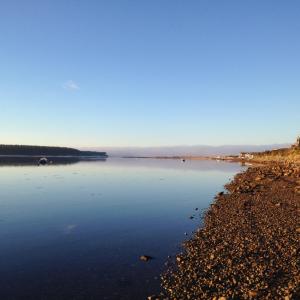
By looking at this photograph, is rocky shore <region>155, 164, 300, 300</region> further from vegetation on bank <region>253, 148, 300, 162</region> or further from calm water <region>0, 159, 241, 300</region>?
vegetation on bank <region>253, 148, 300, 162</region>

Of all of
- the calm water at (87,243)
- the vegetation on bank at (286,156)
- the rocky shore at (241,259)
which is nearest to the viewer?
the rocky shore at (241,259)

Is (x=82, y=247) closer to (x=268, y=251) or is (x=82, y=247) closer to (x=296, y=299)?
(x=268, y=251)

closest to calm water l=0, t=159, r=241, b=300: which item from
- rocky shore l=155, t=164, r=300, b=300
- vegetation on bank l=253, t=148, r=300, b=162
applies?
rocky shore l=155, t=164, r=300, b=300

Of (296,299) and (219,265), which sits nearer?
(296,299)

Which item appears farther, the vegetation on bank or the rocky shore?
the vegetation on bank

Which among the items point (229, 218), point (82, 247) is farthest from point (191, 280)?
point (229, 218)

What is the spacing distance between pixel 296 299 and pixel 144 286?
6404 mm

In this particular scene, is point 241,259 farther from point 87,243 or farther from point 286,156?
point 286,156

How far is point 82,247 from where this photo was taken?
21.6 meters

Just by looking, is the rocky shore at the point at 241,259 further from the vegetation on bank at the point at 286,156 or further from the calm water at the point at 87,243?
the vegetation on bank at the point at 286,156

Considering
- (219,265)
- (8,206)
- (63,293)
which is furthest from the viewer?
(8,206)

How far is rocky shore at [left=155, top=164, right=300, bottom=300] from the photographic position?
14.5 m

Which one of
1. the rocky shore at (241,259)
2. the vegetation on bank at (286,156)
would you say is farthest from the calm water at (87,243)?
the vegetation on bank at (286,156)

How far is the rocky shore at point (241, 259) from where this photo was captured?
14484mm
